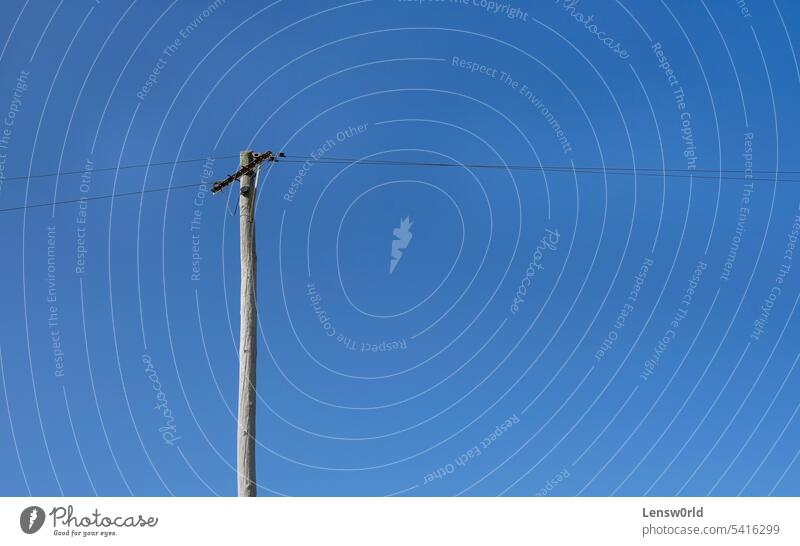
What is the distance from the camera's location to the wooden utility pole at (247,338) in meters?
15.2

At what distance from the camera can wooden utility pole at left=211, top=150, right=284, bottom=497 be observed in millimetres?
15172

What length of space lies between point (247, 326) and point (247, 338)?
7.6 inches
